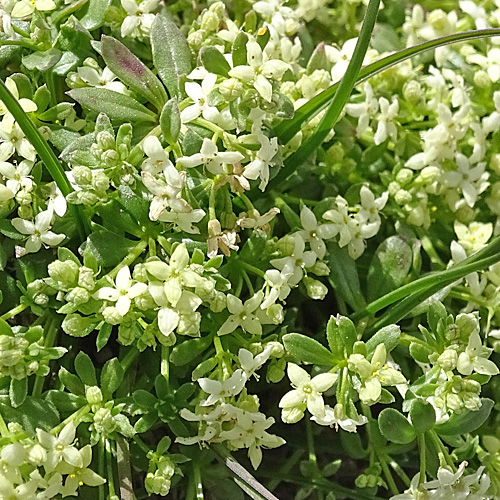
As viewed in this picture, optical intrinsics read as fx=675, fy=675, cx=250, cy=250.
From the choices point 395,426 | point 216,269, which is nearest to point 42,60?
point 216,269

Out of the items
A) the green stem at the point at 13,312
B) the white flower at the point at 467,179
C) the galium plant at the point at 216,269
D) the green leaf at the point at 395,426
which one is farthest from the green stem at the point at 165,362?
the white flower at the point at 467,179

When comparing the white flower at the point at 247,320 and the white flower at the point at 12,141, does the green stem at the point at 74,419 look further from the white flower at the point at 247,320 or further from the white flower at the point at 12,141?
the white flower at the point at 12,141

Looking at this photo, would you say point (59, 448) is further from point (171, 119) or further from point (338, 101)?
point (338, 101)

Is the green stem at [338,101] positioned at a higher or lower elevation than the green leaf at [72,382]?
higher

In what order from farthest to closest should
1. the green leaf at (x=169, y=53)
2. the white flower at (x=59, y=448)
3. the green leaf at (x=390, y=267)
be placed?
the green leaf at (x=390, y=267), the green leaf at (x=169, y=53), the white flower at (x=59, y=448)

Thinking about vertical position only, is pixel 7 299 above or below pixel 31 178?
below

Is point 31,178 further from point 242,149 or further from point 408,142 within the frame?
point 408,142

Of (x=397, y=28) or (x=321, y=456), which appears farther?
(x=397, y=28)

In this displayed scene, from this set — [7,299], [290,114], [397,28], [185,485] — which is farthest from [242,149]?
[397,28]
